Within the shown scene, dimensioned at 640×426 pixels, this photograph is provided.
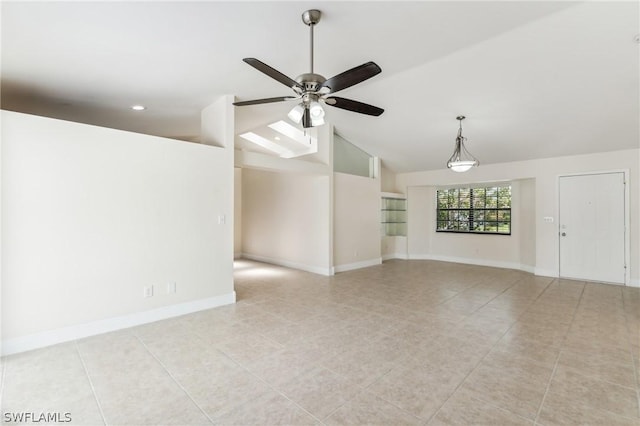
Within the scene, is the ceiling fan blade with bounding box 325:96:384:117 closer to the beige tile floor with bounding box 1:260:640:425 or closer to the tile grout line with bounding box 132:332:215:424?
the beige tile floor with bounding box 1:260:640:425

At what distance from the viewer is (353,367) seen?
2.59m

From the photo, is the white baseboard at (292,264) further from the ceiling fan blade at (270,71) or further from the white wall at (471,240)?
the ceiling fan blade at (270,71)

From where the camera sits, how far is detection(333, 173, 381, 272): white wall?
6.66m

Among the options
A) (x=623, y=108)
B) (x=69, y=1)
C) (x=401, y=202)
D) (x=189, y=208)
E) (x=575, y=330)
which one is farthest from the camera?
(x=401, y=202)

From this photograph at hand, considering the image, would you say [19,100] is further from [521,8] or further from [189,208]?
[521,8]

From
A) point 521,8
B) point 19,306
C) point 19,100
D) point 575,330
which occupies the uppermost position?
point 521,8

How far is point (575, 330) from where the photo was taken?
341cm

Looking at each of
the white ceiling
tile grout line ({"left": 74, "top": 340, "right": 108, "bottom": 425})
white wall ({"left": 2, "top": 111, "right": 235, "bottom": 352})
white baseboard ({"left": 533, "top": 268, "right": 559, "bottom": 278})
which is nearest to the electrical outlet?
white wall ({"left": 2, "top": 111, "right": 235, "bottom": 352})

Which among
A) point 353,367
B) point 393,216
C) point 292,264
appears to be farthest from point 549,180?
point 353,367

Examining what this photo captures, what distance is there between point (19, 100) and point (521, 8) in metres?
5.96

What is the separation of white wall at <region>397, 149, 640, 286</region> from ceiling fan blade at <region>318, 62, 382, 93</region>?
5.93 meters

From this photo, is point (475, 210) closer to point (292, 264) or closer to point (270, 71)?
point (292, 264)

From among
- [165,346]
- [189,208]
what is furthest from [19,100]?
[165,346]

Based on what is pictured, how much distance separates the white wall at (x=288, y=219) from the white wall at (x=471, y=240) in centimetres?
335
